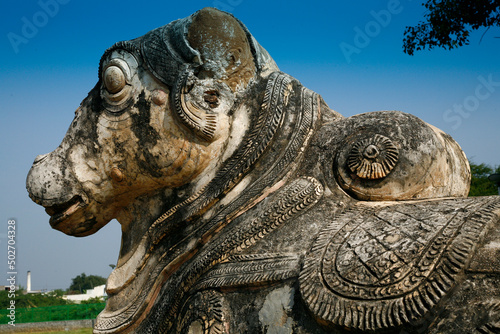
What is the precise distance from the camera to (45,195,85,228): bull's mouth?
370 centimetres

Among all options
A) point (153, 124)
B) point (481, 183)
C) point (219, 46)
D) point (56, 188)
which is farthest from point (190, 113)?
point (481, 183)

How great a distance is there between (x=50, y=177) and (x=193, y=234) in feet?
3.79

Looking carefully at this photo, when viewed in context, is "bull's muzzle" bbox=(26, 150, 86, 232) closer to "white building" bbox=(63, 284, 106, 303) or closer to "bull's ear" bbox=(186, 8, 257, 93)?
"bull's ear" bbox=(186, 8, 257, 93)

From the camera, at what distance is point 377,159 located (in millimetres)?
3000

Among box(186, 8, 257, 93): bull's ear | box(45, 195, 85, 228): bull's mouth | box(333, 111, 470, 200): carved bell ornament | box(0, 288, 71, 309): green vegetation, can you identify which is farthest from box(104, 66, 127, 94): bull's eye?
box(0, 288, 71, 309): green vegetation

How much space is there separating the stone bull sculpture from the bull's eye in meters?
0.01

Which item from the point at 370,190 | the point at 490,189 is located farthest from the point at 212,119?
the point at 490,189

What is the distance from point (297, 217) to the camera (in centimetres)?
304

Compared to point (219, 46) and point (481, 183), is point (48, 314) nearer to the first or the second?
point (481, 183)

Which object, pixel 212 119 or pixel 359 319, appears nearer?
pixel 359 319

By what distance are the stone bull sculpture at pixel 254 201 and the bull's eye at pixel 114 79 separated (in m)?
0.01

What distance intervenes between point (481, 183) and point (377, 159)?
12644 millimetres

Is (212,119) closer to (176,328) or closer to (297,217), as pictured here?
(297,217)

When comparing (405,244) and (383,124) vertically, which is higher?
(383,124)
